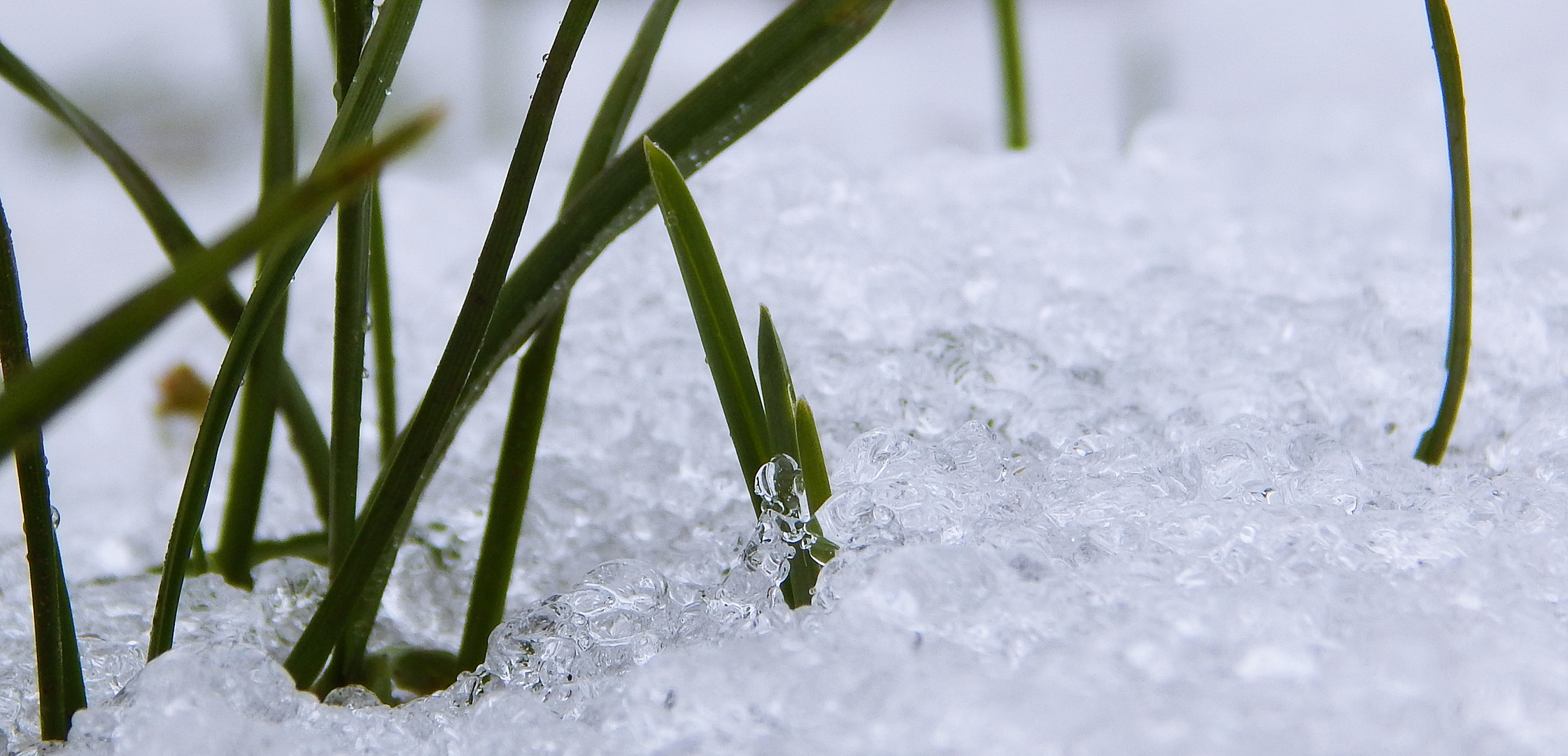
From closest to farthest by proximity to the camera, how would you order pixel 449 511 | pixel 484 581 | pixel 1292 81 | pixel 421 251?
1. pixel 484 581
2. pixel 449 511
3. pixel 421 251
4. pixel 1292 81

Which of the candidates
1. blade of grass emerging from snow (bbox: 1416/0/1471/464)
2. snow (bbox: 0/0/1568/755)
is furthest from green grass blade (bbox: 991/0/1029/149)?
blade of grass emerging from snow (bbox: 1416/0/1471/464)

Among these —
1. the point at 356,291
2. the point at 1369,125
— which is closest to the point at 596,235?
the point at 356,291

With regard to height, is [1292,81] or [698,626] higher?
[1292,81]

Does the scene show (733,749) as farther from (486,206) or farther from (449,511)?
(486,206)

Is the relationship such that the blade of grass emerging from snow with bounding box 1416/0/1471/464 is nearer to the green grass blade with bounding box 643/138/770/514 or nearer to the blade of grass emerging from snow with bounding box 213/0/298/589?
the green grass blade with bounding box 643/138/770/514

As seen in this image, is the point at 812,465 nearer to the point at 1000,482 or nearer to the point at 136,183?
the point at 1000,482

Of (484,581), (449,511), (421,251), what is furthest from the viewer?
(421,251)

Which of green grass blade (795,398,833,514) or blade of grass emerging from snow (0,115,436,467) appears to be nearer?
blade of grass emerging from snow (0,115,436,467)
